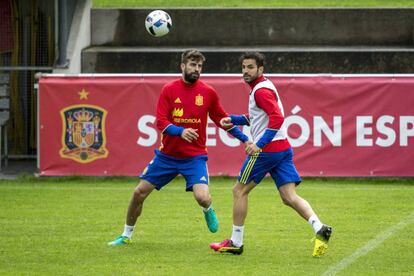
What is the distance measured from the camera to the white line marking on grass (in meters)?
10.1

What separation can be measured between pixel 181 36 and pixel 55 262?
13920 mm

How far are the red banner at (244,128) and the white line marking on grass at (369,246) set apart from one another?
14.8ft

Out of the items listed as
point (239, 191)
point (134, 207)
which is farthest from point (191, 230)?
A: point (239, 191)

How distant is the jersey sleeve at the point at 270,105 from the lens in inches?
424

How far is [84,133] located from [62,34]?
2.84 metres

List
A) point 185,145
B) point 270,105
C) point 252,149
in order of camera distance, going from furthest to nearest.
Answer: point 185,145 < point 270,105 < point 252,149

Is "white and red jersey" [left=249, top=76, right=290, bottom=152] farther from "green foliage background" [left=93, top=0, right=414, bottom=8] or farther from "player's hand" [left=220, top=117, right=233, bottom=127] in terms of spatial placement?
"green foliage background" [left=93, top=0, right=414, bottom=8]

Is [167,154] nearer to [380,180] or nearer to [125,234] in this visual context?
[125,234]

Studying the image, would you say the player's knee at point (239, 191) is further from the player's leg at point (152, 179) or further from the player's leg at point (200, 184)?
the player's leg at point (152, 179)

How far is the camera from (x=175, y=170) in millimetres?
11523

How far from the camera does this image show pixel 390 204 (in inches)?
612

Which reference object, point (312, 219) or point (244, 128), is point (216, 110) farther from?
point (244, 128)

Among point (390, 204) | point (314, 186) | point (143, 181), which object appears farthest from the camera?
point (314, 186)

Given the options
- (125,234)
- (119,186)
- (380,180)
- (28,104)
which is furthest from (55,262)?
(28,104)
